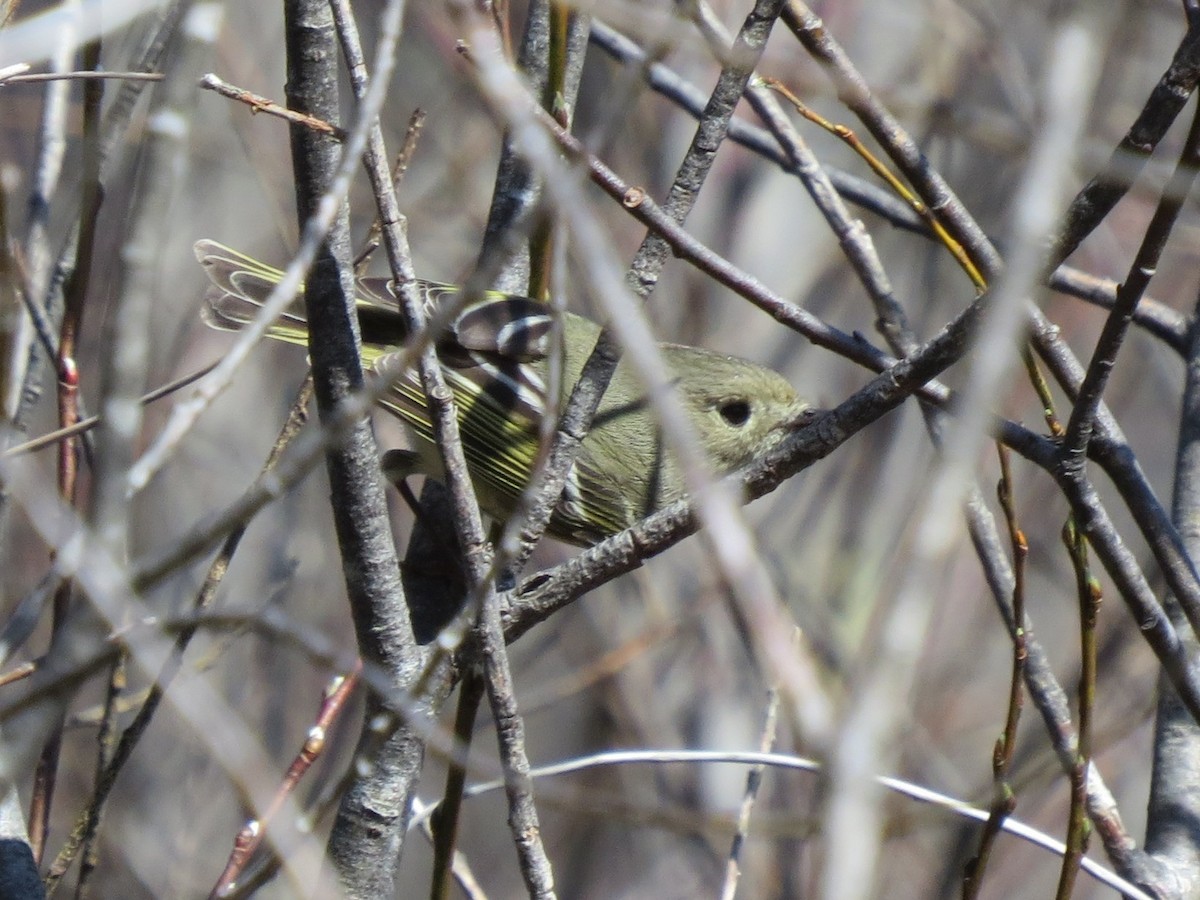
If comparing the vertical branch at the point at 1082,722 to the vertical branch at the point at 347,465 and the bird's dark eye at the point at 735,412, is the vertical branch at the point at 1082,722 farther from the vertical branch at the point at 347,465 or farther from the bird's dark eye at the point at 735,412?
the bird's dark eye at the point at 735,412

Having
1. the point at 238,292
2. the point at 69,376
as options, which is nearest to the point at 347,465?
the point at 69,376

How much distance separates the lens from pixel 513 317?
2.92 meters

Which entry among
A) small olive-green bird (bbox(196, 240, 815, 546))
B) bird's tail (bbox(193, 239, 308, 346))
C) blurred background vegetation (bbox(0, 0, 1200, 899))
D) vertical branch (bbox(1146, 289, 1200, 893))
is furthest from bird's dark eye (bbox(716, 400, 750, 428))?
blurred background vegetation (bbox(0, 0, 1200, 899))

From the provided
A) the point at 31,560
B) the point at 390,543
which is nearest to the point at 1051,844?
the point at 390,543

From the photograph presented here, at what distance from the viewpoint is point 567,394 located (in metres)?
3.17

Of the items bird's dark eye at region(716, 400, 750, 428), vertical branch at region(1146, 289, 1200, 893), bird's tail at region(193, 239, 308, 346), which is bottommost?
vertical branch at region(1146, 289, 1200, 893)

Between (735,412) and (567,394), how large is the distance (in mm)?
480

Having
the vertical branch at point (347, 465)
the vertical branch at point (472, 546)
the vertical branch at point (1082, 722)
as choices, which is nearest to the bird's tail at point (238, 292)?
the vertical branch at point (347, 465)

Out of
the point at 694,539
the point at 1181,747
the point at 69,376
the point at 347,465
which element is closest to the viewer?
the point at 347,465

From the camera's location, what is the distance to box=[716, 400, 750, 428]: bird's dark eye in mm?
3324

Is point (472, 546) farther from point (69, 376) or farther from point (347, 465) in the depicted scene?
point (69, 376)

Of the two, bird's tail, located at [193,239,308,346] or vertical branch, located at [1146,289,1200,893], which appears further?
bird's tail, located at [193,239,308,346]

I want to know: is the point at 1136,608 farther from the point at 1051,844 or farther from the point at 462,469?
the point at 462,469

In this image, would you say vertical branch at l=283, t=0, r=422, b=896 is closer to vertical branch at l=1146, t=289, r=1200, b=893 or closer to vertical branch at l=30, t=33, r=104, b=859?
vertical branch at l=30, t=33, r=104, b=859
